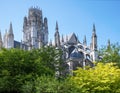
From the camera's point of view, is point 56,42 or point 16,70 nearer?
point 16,70

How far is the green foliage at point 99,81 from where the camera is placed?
33969 mm

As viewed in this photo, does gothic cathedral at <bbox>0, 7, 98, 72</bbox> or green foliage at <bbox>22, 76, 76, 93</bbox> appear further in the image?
gothic cathedral at <bbox>0, 7, 98, 72</bbox>

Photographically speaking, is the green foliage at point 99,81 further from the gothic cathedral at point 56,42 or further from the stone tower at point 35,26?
the stone tower at point 35,26

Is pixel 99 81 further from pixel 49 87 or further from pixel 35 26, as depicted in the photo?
pixel 35 26

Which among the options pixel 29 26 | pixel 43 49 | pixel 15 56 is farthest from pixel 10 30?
pixel 15 56

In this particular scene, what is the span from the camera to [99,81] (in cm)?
3459

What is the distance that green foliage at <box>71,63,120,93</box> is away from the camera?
3397cm

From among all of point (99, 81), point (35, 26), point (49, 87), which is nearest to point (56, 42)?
point (99, 81)

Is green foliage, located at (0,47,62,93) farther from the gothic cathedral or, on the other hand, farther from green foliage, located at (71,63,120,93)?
the gothic cathedral

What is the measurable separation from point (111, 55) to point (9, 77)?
21.3 m

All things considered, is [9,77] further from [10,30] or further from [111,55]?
[10,30]

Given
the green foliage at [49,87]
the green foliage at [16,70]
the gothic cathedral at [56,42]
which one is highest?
the gothic cathedral at [56,42]

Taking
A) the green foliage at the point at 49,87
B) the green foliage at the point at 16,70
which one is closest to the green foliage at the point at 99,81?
the green foliage at the point at 49,87

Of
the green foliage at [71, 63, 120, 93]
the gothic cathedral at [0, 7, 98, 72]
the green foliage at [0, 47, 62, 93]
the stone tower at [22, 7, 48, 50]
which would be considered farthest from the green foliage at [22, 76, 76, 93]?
the stone tower at [22, 7, 48, 50]
